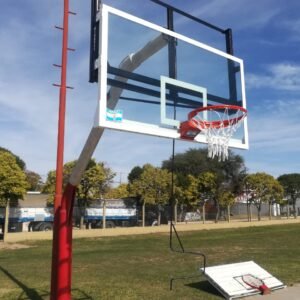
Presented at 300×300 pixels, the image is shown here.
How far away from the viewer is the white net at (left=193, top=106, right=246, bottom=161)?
8.22m

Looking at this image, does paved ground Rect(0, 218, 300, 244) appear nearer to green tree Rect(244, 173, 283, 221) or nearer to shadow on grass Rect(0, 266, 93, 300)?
green tree Rect(244, 173, 283, 221)

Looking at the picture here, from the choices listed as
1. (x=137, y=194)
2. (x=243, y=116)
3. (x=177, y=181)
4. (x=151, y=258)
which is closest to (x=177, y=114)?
(x=243, y=116)

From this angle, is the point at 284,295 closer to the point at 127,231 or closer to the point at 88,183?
the point at 127,231

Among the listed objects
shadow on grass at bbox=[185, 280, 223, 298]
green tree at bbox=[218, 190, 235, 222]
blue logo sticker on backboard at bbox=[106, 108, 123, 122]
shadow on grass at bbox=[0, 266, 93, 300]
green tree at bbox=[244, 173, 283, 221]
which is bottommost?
shadow on grass at bbox=[0, 266, 93, 300]

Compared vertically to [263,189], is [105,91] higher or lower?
lower

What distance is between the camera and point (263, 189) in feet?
170

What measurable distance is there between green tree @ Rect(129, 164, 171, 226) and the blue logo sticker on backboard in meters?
28.3

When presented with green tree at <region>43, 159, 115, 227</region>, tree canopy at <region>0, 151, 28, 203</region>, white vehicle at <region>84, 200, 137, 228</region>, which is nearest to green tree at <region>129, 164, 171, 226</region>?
white vehicle at <region>84, 200, 137, 228</region>

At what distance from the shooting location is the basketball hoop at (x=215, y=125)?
812cm

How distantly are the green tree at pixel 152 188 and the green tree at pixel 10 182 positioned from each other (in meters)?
10.4

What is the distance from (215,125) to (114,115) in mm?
2308

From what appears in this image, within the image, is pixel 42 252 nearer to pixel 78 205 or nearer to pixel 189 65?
pixel 78 205

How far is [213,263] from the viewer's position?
582 inches

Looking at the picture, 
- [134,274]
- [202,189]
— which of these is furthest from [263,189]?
[134,274]
